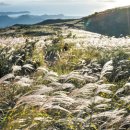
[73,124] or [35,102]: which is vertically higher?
[35,102]

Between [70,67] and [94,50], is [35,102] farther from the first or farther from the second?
[94,50]

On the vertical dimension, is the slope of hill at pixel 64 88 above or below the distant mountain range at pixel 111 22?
above

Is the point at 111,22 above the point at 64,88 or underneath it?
underneath

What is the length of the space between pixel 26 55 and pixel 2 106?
6.02 meters

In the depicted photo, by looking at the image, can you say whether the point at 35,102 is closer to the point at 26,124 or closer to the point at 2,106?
the point at 26,124

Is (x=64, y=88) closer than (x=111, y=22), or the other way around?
(x=64, y=88)

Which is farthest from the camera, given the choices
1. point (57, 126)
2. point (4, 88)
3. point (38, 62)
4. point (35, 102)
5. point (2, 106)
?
point (38, 62)

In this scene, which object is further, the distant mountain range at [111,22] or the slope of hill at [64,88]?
the distant mountain range at [111,22]

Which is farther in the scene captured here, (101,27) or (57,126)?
(101,27)

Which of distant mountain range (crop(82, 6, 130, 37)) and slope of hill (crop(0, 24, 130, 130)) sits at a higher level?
slope of hill (crop(0, 24, 130, 130))

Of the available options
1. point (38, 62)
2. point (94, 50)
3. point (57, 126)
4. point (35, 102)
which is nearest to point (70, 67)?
point (38, 62)

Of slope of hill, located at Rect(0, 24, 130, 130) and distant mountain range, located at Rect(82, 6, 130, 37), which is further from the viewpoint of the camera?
distant mountain range, located at Rect(82, 6, 130, 37)

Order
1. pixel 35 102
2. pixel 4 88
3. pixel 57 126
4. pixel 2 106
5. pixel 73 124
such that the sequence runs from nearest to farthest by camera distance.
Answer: pixel 35 102 → pixel 73 124 → pixel 57 126 → pixel 2 106 → pixel 4 88

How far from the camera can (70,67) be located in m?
11.2
